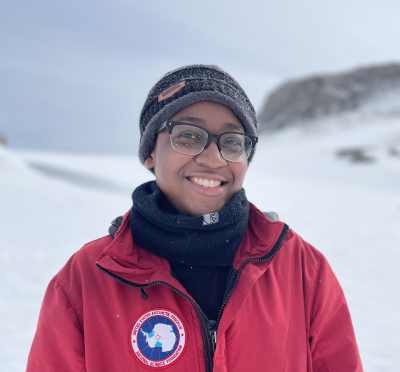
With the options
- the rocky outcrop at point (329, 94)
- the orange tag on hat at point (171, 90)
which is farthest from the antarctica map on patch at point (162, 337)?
the rocky outcrop at point (329, 94)

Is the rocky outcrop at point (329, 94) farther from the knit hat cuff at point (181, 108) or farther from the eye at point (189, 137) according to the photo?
the eye at point (189, 137)

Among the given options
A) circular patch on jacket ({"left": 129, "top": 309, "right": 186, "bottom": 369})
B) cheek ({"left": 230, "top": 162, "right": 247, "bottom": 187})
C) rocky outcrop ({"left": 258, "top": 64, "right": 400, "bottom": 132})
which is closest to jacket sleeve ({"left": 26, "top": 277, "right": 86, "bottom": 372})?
circular patch on jacket ({"left": 129, "top": 309, "right": 186, "bottom": 369})

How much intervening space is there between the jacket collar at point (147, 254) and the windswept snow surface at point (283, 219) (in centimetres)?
161

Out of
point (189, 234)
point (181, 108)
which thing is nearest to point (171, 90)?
point (181, 108)

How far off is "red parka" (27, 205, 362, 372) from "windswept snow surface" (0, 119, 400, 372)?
4.69ft

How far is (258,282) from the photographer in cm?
139

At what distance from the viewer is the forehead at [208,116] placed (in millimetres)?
1458

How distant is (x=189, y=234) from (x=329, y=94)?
35.3m

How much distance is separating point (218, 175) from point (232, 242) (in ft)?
0.93

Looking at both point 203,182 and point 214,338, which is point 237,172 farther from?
point 214,338

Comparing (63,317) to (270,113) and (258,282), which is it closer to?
(258,282)

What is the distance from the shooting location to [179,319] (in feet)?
4.13

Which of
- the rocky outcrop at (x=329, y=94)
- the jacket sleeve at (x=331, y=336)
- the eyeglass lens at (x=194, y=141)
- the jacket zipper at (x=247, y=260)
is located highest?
the rocky outcrop at (x=329, y=94)

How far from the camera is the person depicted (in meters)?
1.24
